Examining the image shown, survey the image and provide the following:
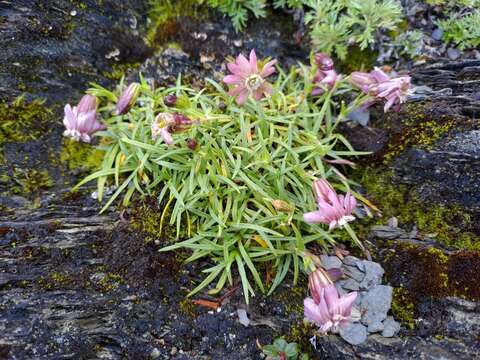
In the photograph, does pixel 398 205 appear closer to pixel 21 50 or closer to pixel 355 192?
pixel 355 192

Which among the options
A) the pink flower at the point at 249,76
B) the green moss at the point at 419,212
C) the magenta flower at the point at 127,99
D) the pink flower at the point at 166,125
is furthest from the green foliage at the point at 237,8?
the green moss at the point at 419,212

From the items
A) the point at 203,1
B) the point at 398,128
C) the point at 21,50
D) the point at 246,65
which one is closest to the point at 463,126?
the point at 398,128

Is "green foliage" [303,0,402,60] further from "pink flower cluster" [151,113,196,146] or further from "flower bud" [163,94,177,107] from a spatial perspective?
"pink flower cluster" [151,113,196,146]

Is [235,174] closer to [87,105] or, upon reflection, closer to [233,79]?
[233,79]

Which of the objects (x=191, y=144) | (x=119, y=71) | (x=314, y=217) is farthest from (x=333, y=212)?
(x=119, y=71)

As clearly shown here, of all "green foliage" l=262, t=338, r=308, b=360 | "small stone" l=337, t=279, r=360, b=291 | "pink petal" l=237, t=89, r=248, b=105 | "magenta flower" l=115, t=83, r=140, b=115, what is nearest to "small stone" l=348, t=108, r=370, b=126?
"pink petal" l=237, t=89, r=248, b=105

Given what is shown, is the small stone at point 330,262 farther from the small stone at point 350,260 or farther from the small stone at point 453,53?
the small stone at point 453,53
